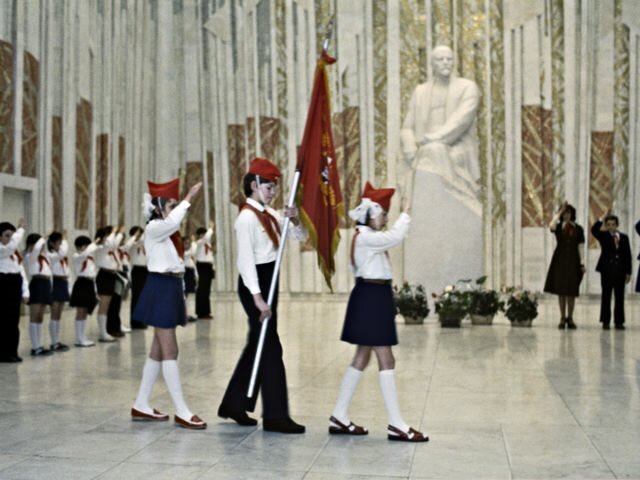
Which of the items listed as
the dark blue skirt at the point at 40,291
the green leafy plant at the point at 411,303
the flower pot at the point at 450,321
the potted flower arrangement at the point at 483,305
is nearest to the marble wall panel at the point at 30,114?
the dark blue skirt at the point at 40,291

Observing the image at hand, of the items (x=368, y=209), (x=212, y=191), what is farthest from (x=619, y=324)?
(x=212, y=191)

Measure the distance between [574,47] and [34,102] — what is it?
11.7m

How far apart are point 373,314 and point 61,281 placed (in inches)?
239

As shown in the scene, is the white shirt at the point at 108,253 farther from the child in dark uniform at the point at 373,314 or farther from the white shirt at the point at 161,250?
the child in dark uniform at the point at 373,314

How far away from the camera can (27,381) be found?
7504mm

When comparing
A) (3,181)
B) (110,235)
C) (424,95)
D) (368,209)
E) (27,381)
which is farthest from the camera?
(424,95)

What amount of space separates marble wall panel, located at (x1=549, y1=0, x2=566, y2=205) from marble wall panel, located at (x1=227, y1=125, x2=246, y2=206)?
7.24 meters

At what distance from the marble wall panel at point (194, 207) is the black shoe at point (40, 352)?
11.8 meters

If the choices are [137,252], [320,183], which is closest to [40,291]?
[137,252]

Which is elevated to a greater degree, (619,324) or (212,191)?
(212,191)

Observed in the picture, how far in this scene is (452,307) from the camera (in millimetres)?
12414

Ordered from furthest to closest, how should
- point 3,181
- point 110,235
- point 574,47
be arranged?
point 574,47, point 3,181, point 110,235

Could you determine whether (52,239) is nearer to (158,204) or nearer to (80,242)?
(80,242)

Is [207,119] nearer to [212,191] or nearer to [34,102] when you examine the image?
[212,191]
